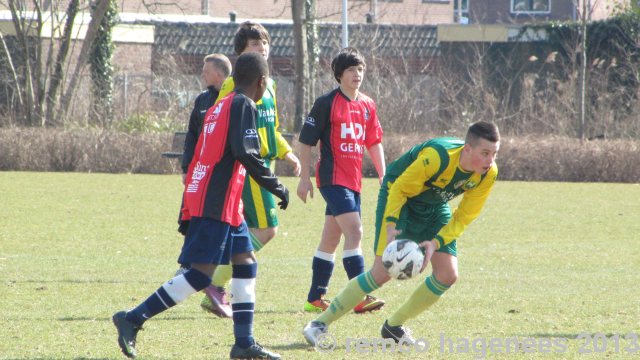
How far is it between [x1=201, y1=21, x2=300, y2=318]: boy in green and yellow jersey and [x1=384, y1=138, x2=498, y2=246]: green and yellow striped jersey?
4.05 feet

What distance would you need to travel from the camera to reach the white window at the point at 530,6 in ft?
158

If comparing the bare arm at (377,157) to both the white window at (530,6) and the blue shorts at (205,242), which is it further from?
the white window at (530,6)

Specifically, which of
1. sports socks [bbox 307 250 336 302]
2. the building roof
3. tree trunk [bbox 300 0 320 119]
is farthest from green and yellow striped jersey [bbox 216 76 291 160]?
the building roof

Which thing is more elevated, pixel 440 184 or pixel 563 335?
pixel 440 184

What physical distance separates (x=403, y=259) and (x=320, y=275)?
1.79 m

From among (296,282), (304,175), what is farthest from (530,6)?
(304,175)

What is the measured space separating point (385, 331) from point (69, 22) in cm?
2164

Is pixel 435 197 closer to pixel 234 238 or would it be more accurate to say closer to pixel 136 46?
pixel 234 238

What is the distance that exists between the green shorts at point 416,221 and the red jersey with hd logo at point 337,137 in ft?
3.45

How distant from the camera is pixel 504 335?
6441 millimetres

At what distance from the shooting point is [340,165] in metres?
7.32

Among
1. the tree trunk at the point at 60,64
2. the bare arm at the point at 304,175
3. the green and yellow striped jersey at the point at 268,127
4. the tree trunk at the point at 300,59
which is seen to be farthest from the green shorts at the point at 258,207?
the tree trunk at the point at 60,64

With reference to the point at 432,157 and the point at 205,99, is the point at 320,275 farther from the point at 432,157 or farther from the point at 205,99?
the point at 432,157

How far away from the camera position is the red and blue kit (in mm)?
5395
